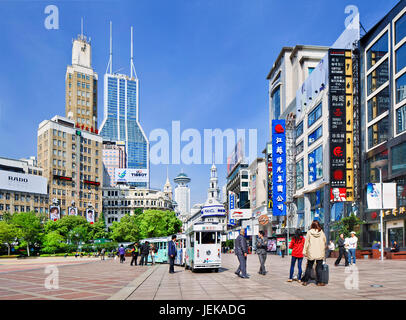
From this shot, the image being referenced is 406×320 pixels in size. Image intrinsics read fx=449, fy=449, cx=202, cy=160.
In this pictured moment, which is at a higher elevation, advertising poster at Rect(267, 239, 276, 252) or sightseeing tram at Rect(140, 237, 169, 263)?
sightseeing tram at Rect(140, 237, 169, 263)

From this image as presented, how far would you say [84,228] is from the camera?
94375mm

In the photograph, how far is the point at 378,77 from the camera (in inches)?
1838

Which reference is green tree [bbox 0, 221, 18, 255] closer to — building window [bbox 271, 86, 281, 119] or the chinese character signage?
the chinese character signage

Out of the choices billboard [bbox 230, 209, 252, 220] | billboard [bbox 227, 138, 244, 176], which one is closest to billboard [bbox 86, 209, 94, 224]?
billboard [bbox 230, 209, 252, 220]

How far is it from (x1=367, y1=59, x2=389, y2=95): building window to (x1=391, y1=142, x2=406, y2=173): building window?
773cm

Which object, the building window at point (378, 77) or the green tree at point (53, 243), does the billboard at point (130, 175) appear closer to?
the green tree at point (53, 243)

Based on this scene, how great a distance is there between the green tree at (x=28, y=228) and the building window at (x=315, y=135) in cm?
5255

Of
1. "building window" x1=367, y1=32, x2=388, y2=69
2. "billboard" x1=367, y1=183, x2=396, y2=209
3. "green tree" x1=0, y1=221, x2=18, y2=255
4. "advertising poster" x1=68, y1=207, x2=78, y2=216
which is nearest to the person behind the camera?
"billboard" x1=367, y1=183, x2=396, y2=209

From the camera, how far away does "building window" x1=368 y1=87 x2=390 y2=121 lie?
1772 inches

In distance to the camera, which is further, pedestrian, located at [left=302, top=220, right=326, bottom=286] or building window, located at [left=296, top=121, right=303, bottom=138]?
building window, located at [left=296, top=121, right=303, bottom=138]

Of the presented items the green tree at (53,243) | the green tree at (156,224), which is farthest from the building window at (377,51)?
the green tree at (156,224)

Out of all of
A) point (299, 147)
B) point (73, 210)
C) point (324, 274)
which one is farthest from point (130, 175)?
point (324, 274)

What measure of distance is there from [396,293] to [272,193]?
64911 mm

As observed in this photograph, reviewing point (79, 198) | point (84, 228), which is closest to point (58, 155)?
point (79, 198)
